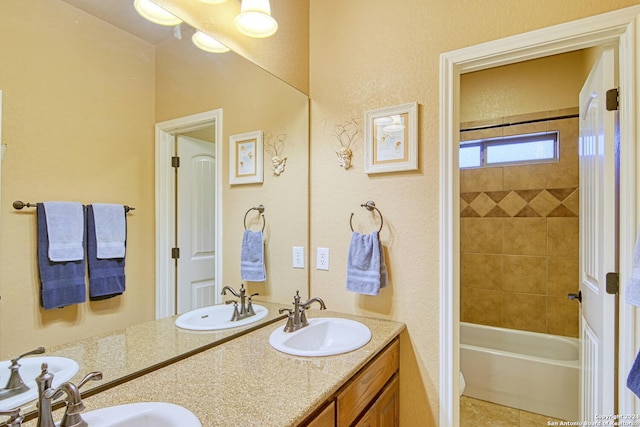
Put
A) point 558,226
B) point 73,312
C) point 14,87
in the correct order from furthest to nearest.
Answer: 1. point 558,226
2. point 73,312
3. point 14,87

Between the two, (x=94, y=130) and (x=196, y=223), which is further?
(x=196, y=223)

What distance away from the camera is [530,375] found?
90.4 inches

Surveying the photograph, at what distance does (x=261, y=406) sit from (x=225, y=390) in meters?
0.14

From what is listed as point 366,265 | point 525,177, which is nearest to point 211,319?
point 366,265

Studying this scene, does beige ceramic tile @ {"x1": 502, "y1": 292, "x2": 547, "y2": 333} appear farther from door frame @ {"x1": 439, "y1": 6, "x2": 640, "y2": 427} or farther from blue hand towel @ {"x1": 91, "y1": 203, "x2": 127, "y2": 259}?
blue hand towel @ {"x1": 91, "y1": 203, "x2": 127, "y2": 259}

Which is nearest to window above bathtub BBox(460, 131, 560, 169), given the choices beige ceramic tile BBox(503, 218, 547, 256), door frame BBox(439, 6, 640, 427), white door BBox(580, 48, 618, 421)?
beige ceramic tile BBox(503, 218, 547, 256)

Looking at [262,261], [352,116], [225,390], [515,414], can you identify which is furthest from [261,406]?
[515,414]

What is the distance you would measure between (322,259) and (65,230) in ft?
3.94

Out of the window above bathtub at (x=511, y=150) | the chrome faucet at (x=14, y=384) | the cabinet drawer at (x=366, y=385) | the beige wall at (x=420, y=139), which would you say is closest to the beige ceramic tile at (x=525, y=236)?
the window above bathtub at (x=511, y=150)

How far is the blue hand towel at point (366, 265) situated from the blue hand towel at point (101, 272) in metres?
1.00

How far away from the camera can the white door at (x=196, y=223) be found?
126 centimetres

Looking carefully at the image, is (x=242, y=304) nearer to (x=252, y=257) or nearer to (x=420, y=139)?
(x=252, y=257)

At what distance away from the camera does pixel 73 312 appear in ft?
2.98

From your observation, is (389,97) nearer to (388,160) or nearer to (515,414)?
(388,160)
